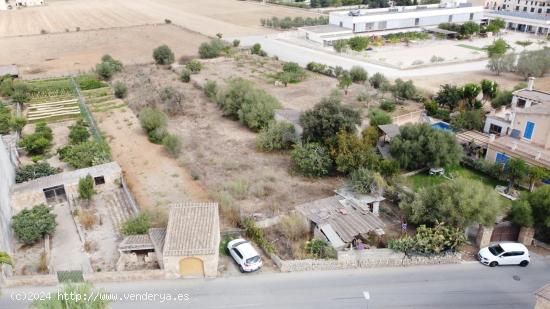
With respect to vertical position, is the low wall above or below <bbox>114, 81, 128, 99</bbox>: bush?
below

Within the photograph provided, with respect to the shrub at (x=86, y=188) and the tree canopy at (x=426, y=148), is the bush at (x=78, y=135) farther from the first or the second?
the tree canopy at (x=426, y=148)

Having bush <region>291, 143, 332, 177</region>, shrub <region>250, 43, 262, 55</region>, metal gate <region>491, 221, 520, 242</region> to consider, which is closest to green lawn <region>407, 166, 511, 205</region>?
bush <region>291, 143, 332, 177</region>

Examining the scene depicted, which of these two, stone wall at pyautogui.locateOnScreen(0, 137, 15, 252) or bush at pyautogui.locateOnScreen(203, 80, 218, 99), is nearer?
stone wall at pyautogui.locateOnScreen(0, 137, 15, 252)

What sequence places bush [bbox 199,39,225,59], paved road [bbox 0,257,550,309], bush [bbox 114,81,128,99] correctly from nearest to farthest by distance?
paved road [bbox 0,257,550,309] < bush [bbox 114,81,128,99] < bush [bbox 199,39,225,59]

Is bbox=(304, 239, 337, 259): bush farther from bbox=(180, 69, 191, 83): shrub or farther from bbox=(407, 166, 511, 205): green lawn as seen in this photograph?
bbox=(180, 69, 191, 83): shrub

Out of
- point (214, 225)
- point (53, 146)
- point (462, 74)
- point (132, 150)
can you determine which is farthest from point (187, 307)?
point (462, 74)

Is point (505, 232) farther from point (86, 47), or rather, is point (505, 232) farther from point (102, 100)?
point (86, 47)
